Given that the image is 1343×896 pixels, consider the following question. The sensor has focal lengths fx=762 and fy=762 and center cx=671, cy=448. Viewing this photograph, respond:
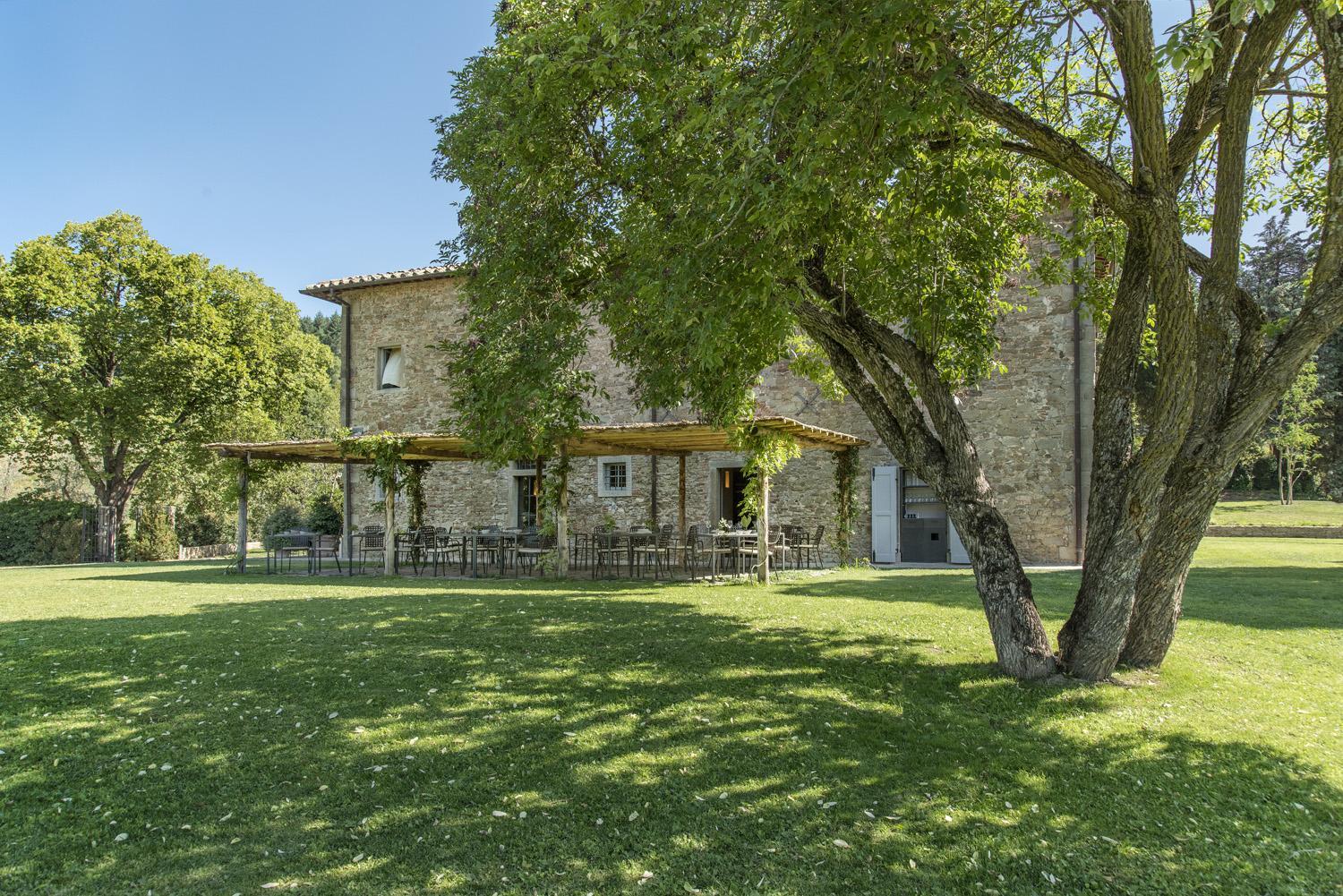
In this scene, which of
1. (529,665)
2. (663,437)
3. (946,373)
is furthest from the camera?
(663,437)

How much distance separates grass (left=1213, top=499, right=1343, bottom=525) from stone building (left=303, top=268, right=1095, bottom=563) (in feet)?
57.8

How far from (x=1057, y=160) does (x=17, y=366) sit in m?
21.9

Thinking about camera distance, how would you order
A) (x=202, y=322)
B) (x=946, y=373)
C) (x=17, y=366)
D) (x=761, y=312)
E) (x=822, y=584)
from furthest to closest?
1. (x=202, y=322)
2. (x=17, y=366)
3. (x=822, y=584)
4. (x=946, y=373)
5. (x=761, y=312)

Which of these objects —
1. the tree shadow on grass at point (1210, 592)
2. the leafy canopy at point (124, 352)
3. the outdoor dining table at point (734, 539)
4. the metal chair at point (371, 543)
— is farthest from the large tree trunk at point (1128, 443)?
the leafy canopy at point (124, 352)

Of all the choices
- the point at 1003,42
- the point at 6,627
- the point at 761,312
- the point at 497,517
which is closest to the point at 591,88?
the point at 761,312

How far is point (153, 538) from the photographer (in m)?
19.7

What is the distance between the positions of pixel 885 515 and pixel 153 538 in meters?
18.3

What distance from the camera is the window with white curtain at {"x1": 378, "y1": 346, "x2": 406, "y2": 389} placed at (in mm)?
18625

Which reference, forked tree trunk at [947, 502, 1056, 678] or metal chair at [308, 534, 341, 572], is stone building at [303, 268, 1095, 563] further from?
forked tree trunk at [947, 502, 1056, 678]

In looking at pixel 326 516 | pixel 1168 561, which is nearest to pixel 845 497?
pixel 1168 561

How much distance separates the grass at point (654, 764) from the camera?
281 centimetres

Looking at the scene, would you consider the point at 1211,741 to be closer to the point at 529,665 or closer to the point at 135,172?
the point at 529,665

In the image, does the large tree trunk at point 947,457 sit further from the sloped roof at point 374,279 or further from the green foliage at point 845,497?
the sloped roof at point 374,279

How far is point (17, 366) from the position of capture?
17.8 m
